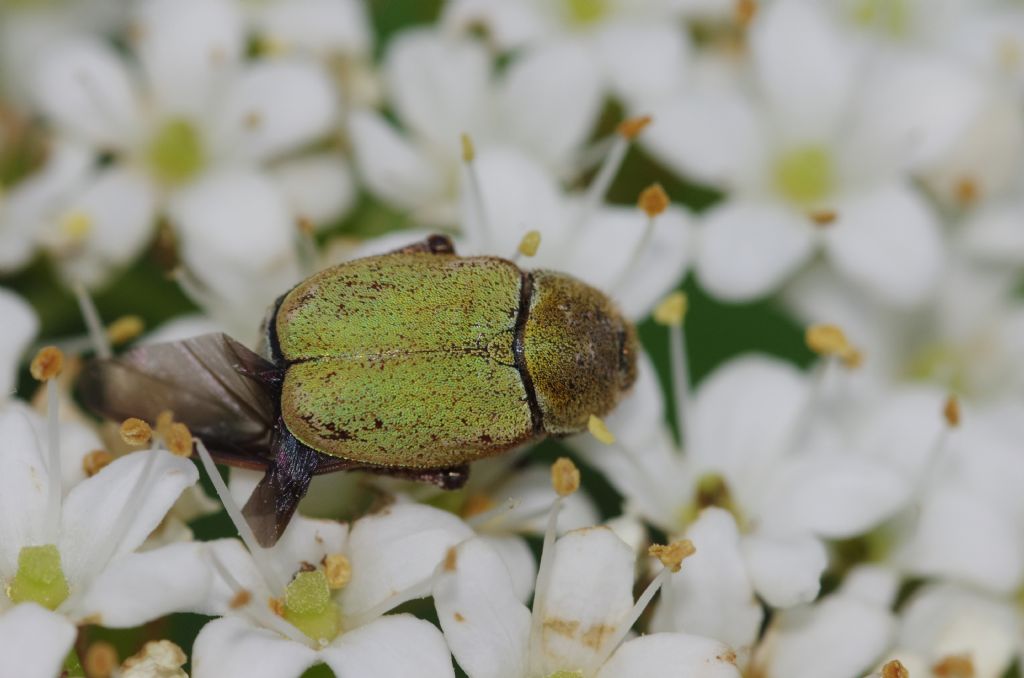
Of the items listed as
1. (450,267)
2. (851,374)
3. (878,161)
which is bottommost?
(851,374)

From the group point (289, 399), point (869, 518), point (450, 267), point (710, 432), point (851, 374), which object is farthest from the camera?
point (851, 374)

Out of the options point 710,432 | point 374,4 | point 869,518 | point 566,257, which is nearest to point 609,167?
point 566,257

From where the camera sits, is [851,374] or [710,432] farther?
[851,374]

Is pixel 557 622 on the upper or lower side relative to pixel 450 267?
lower

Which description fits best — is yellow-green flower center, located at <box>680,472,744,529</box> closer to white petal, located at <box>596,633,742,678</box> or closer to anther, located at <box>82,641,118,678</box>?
white petal, located at <box>596,633,742,678</box>

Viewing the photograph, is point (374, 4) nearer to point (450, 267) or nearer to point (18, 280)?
point (18, 280)

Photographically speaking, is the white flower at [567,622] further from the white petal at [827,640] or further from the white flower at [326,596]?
the white petal at [827,640]

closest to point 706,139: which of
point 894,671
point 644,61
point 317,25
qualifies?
point 644,61

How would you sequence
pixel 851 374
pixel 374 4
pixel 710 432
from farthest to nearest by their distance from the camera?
pixel 374 4 < pixel 851 374 < pixel 710 432

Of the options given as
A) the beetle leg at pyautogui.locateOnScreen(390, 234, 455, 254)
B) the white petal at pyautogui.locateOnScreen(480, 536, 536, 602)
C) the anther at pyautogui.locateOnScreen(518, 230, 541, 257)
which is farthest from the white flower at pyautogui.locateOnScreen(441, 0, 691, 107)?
the white petal at pyautogui.locateOnScreen(480, 536, 536, 602)
